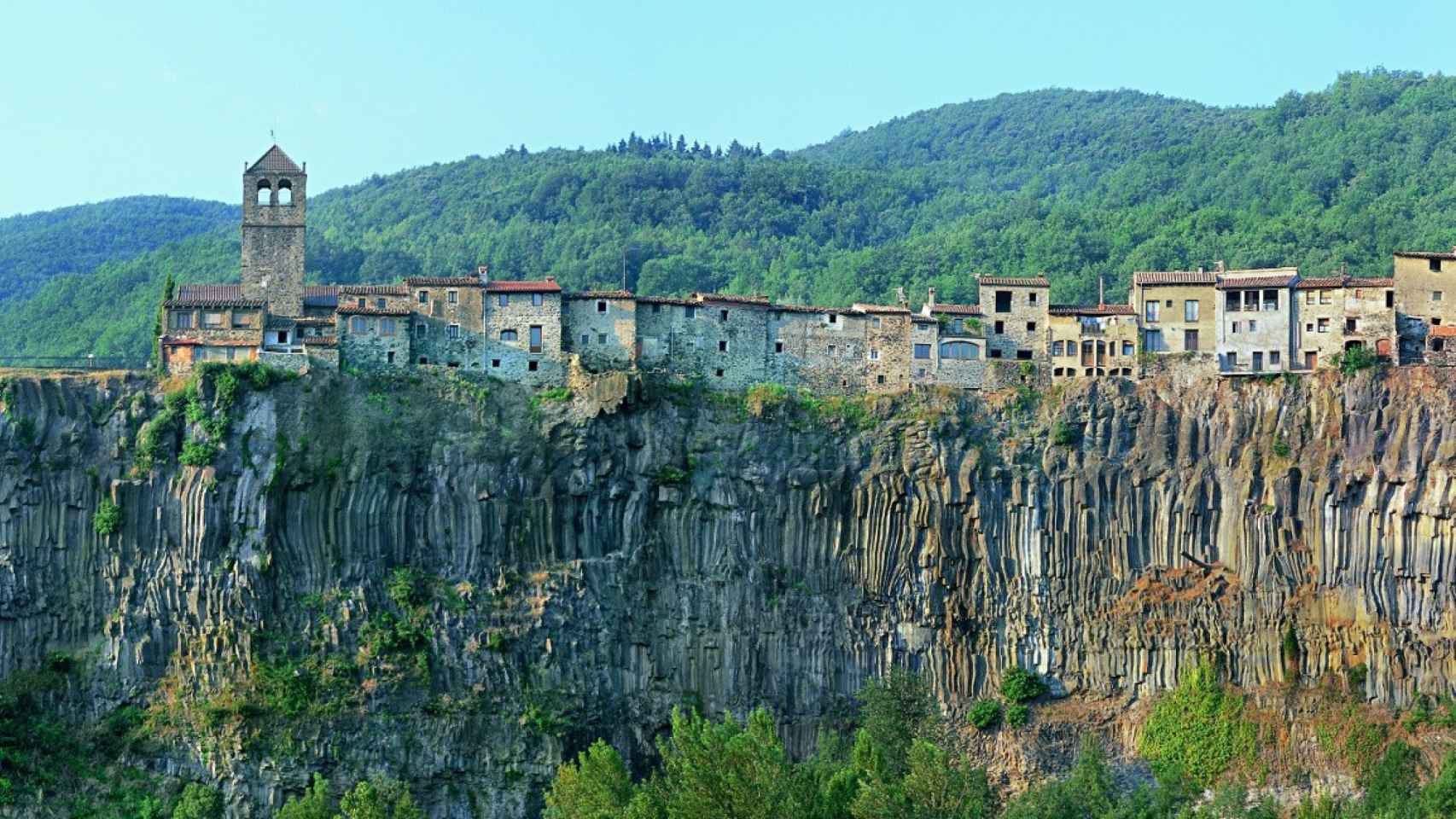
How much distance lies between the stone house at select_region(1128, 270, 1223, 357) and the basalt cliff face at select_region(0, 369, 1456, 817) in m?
2.14

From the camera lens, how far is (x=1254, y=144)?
140 m

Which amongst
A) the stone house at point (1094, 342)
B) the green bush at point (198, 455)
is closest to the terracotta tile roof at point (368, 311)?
the green bush at point (198, 455)

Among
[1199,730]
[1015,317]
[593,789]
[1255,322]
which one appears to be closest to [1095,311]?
[1015,317]

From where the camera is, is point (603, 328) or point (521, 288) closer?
point (521, 288)

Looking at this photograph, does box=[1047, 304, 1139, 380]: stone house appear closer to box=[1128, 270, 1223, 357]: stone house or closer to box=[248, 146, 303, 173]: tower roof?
box=[1128, 270, 1223, 357]: stone house

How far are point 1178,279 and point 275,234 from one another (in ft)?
102

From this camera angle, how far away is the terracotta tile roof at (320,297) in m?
85.0

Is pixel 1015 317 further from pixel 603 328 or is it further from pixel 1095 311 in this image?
pixel 603 328

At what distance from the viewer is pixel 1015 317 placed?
8738cm

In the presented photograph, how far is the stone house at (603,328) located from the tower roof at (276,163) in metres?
10.6

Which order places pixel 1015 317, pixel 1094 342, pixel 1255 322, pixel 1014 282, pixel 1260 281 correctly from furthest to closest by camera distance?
pixel 1014 282 → pixel 1015 317 → pixel 1094 342 → pixel 1260 281 → pixel 1255 322

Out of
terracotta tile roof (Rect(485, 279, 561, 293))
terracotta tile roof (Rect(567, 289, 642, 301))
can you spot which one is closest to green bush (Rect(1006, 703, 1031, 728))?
terracotta tile roof (Rect(567, 289, 642, 301))

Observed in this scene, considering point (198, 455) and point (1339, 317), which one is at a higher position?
point (1339, 317)

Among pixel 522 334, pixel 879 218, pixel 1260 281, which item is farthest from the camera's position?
pixel 879 218
